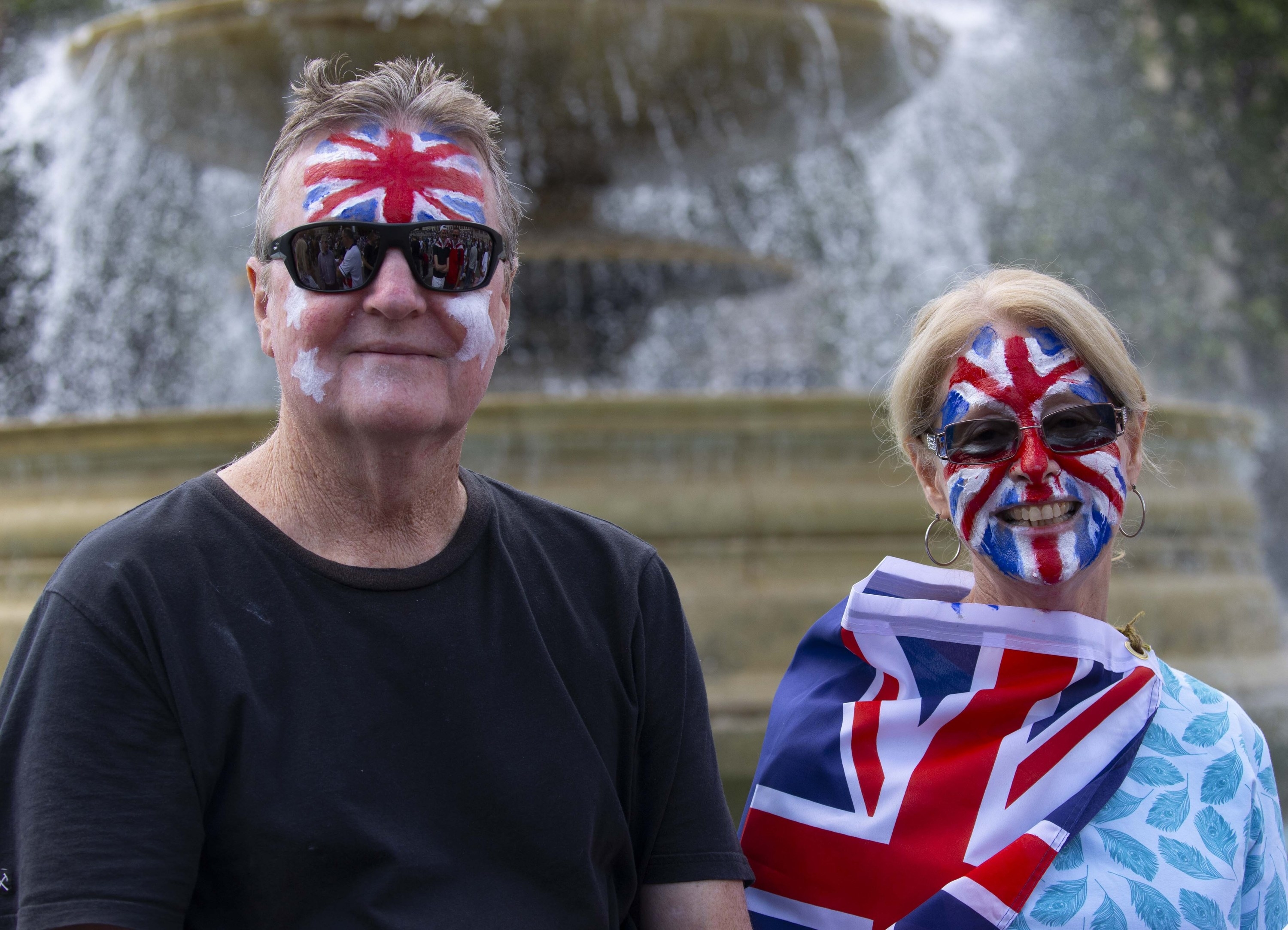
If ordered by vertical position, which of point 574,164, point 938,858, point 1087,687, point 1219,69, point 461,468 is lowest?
point 938,858

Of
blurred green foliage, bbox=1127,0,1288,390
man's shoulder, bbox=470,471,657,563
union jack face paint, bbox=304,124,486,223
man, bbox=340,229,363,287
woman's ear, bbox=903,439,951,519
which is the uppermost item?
blurred green foliage, bbox=1127,0,1288,390

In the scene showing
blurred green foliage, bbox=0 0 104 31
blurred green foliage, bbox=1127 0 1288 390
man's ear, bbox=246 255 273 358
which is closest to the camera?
man's ear, bbox=246 255 273 358

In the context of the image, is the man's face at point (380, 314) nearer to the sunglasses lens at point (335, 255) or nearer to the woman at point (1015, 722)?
the sunglasses lens at point (335, 255)

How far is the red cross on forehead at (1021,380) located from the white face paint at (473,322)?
833 mm

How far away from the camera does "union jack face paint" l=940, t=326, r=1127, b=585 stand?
215cm

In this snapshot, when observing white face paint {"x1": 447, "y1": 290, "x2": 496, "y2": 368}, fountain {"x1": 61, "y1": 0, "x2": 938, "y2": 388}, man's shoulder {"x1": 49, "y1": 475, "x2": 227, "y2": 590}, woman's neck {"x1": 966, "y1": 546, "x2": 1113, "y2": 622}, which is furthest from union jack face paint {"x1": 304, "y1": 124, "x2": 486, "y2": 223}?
fountain {"x1": 61, "y1": 0, "x2": 938, "y2": 388}

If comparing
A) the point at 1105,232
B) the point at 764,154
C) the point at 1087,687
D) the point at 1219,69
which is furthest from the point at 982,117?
the point at 1087,687

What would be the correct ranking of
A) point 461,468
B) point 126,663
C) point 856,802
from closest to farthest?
1. point 126,663
2. point 461,468
3. point 856,802

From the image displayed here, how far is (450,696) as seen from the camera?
1771 mm

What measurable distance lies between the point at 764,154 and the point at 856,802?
673 cm

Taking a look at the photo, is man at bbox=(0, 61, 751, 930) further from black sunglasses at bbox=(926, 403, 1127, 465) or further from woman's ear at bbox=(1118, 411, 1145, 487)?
woman's ear at bbox=(1118, 411, 1145, 487)

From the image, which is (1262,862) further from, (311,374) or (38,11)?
(38,11)

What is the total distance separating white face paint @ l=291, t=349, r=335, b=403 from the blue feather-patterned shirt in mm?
1289

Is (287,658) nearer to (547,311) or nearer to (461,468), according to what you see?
(461,468)
